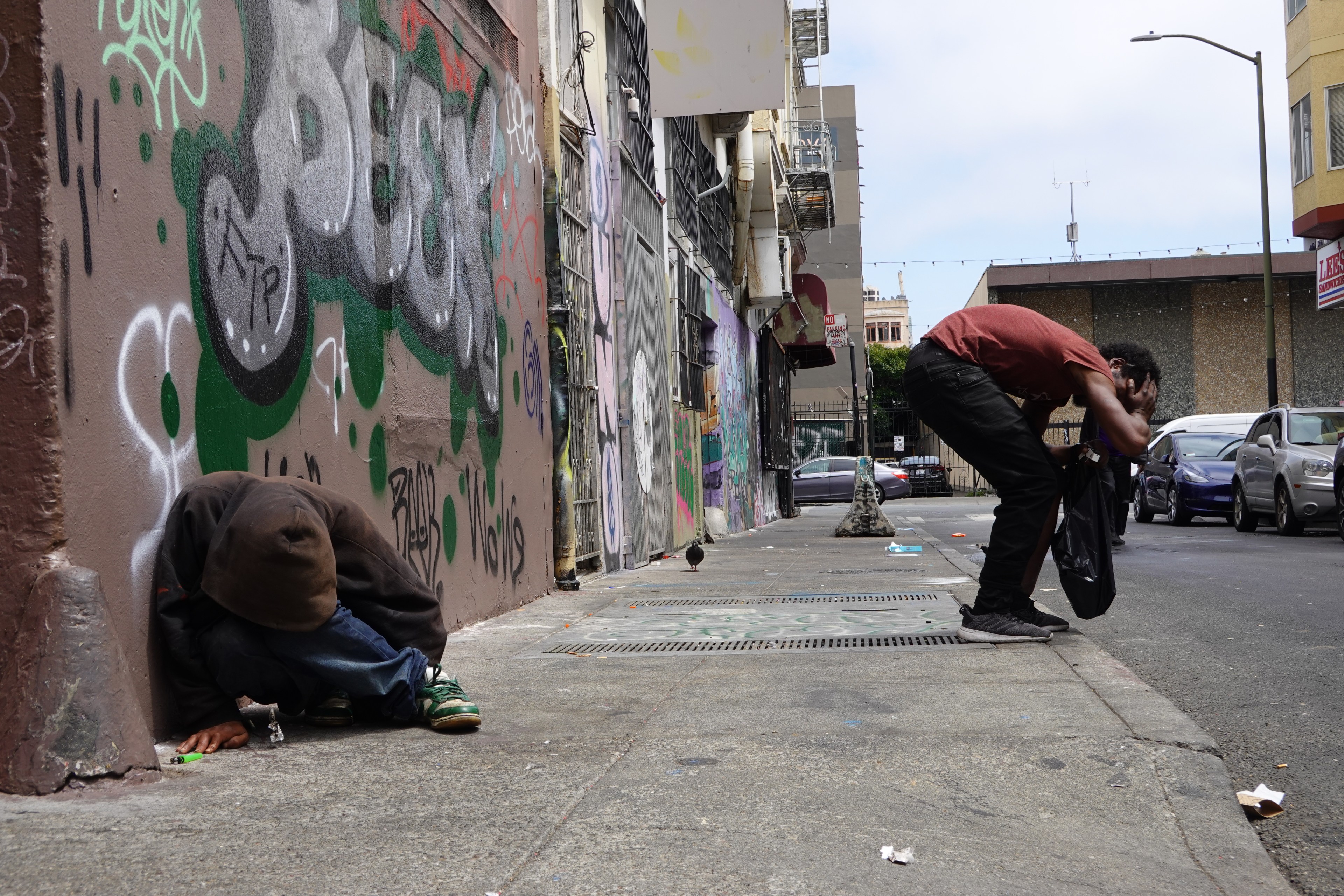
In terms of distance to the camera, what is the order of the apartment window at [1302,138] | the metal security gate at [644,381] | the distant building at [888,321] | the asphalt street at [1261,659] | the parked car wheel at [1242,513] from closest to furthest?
the asphalt street at [1261,659] → the metal security gate at [644,381] → the parked car wheel at [1242,513] → the apartment window at [1302,138] → the distant building at [888,321]

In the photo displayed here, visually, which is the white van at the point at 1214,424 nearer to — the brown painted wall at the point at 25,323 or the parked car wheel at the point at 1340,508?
the parked car wheel at the point at 1340,508

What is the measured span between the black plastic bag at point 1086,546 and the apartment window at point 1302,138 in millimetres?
24095

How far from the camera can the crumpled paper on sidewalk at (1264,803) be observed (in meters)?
2.77

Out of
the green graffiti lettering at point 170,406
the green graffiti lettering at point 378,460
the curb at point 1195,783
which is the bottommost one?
the curb at point 1195,783

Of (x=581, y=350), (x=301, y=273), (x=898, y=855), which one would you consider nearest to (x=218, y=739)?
(x=301, y=273)

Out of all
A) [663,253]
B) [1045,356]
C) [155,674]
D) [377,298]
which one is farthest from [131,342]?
[663,253]

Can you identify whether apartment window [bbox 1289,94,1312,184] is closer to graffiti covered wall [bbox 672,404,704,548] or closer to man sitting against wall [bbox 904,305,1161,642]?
graffiti covered wall [bbox 672,404,704,548]

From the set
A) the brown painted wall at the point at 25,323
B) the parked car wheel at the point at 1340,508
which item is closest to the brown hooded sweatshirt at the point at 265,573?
the brown painted wall at the point at 25,323

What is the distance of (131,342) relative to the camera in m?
3.34

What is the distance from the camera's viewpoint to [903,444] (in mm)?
39094

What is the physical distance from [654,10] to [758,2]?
936 mm

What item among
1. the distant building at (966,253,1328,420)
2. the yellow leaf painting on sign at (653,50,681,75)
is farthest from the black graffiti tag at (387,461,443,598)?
the distant building at (966,253,1328,420)

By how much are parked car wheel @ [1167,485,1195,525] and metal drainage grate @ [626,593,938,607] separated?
10.8m

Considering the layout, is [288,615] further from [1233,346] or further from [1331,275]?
[1233,346]
